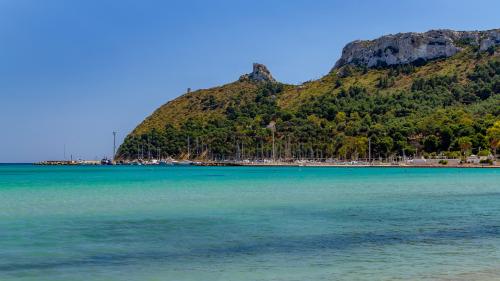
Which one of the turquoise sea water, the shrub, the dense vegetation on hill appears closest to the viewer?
the turquoise sea water

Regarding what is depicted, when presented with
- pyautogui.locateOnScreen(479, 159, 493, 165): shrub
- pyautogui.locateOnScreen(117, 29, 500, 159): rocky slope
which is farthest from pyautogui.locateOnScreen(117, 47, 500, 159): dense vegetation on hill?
pyautogui.locateOnScreen(479, 159, 493, 165): shrub

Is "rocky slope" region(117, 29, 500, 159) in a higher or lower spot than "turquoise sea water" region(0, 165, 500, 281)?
higher

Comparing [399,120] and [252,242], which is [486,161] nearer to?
[399,120]

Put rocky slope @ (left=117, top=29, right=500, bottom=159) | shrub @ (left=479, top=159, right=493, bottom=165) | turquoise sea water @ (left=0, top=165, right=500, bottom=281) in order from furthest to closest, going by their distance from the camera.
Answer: rocky slope @ (left=117, top=29, right=500, bottom=159), shrub @ (left=479, top=159, right=493, bottom=165), turquoise sea water @ (left=0, top=165, right=500, bottom=281)

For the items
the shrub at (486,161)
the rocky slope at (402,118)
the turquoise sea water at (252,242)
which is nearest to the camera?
Answer: the turquoise sea water at (252,242)

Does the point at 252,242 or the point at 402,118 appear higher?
the point at 402,118

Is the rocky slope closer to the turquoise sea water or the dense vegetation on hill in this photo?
the dense vegetation on hill

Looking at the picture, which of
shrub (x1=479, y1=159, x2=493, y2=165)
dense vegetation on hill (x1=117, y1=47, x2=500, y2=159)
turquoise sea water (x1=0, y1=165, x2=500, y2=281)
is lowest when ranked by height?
turquoise sea water (x1=0, y1=165, x2=500, y2=281)

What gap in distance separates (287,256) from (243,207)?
17.2m

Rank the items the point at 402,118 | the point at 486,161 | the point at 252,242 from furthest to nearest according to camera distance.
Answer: the point at 402,118 < the point at 486,161 < the point at 252,242

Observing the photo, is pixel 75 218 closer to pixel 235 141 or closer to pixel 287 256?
pixel 287 256

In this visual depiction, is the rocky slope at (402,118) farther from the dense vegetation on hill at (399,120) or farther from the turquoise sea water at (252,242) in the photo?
the turquoise sea water at (252,242)

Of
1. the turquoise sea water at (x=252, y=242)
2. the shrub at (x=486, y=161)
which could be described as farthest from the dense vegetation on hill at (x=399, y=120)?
the turquoise sea water at (x=252, y=242)

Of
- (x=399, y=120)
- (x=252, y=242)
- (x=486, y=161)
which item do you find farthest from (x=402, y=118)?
(x=252, y=242)
